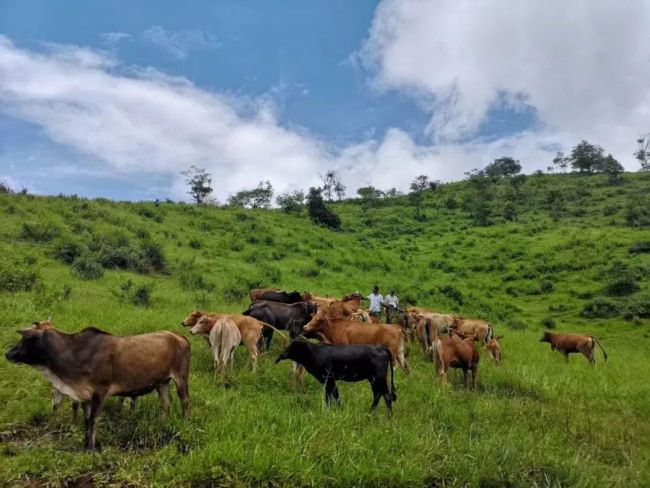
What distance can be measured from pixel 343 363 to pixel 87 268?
1346 cm

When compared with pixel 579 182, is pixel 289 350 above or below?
below

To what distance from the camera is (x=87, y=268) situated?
63.4 feet

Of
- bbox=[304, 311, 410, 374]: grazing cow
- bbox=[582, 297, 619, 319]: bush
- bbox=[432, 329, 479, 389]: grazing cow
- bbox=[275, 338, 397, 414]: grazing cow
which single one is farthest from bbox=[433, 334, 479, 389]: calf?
bbox=[582, 297, 619, 319]: bush

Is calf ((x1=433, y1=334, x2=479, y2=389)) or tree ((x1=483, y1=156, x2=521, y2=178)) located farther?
tree ((x1=483, y1=156, x2=521, y2=178))

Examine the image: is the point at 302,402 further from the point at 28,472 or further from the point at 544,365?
the point at 544,365

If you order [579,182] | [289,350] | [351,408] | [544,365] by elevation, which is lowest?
[544,365]

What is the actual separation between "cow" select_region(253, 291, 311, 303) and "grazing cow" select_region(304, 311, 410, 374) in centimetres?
486

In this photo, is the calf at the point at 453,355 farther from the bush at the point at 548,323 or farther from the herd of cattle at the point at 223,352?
the bush at the point at 548,323

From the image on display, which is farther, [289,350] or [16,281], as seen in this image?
[16,281]

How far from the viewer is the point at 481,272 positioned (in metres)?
39.2

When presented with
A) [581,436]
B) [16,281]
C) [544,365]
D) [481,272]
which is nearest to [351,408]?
[581,436]

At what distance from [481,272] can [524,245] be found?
6.67m

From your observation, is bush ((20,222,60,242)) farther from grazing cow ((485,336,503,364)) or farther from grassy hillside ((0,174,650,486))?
grazing cow ((485,336,503,364))

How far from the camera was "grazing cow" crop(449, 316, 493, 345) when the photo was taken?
1669 centimetres
